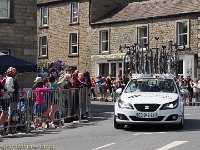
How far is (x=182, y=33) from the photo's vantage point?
1483 inches

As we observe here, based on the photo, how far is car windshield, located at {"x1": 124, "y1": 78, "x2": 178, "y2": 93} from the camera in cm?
1636

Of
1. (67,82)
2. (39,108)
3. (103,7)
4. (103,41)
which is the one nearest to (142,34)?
(103,41)

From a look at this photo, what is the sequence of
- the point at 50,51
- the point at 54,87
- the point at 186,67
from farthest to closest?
the point at 50,51 → the point at 186,67 → the point at 54,87

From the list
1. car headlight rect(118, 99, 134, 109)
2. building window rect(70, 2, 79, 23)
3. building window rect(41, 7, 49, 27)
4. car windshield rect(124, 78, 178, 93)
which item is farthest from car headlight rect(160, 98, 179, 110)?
building window rect(41, 7, 49, 27)

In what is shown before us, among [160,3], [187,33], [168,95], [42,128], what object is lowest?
[42,128]

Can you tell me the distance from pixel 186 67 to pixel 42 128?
840 inches

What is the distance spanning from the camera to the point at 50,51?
4728 cm

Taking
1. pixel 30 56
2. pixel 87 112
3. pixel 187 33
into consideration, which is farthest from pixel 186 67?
pixel 87 112

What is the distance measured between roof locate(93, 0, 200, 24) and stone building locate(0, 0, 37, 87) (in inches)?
546

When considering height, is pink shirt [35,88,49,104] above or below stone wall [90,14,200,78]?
below

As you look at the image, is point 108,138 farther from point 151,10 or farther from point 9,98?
point 151,10

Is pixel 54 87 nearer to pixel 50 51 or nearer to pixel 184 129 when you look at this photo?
pixel 184 129

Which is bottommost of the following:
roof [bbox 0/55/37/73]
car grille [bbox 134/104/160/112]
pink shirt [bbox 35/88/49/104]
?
car grille [bbox 134/104/160/112]

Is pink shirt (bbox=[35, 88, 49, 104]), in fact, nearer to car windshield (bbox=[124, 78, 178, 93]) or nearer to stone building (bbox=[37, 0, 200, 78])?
car windshield (bbox=[124, 78, 178, 93])
